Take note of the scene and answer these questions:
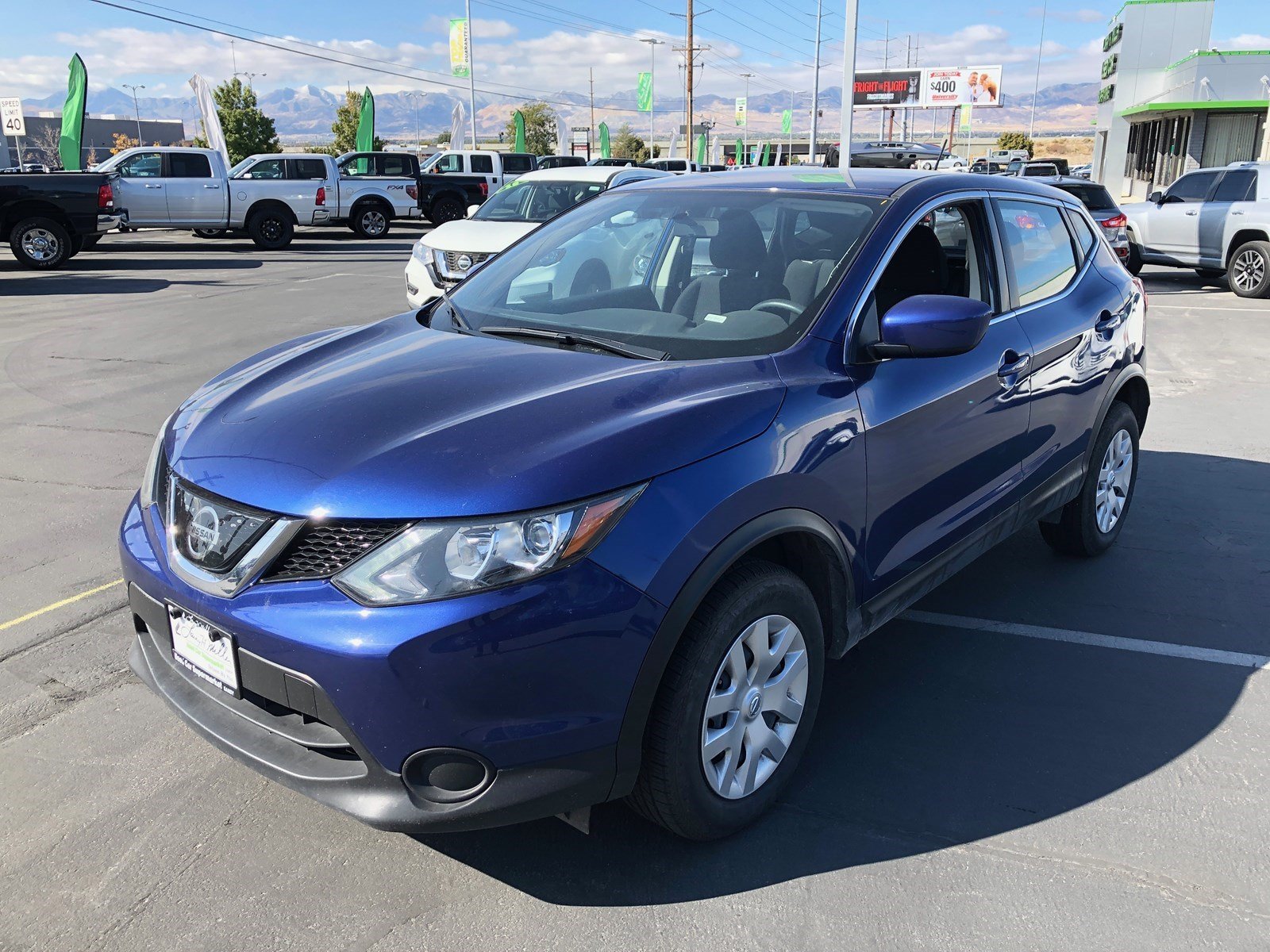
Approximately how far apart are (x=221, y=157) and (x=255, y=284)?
23.8 feet

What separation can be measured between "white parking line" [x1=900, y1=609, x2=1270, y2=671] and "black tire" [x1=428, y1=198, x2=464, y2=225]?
24.5 meters

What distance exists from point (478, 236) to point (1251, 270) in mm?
11229

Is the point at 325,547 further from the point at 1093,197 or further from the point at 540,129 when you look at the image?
the point at 540,129

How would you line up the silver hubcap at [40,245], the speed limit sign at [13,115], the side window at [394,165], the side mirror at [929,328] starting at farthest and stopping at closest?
the speed limit sign at [13,115]
the side window at [394,165]
the silver hubcap at [40,245]
the side mirror at [929,328]

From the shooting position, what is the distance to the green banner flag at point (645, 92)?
61125mm

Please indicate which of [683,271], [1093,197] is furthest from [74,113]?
[683,271]

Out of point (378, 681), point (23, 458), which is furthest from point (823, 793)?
point (23, 458)

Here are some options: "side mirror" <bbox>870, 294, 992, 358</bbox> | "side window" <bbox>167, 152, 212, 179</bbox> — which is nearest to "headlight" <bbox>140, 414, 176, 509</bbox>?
"side mirror" <bbox>870, 294, 992, 358</bbox>

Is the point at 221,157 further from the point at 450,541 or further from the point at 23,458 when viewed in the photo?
the point at 450,541

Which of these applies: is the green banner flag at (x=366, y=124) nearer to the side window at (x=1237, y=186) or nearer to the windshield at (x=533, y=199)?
the windshield at (x=533, y=199)

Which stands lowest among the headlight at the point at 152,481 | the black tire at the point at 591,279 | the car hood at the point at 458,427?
the headlight at the point at 152,481

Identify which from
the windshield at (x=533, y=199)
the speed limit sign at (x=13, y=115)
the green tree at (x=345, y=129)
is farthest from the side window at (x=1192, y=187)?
the green tree at (x=345, y=129)

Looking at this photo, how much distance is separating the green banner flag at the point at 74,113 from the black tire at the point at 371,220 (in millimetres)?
7419

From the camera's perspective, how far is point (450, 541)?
2250mm
